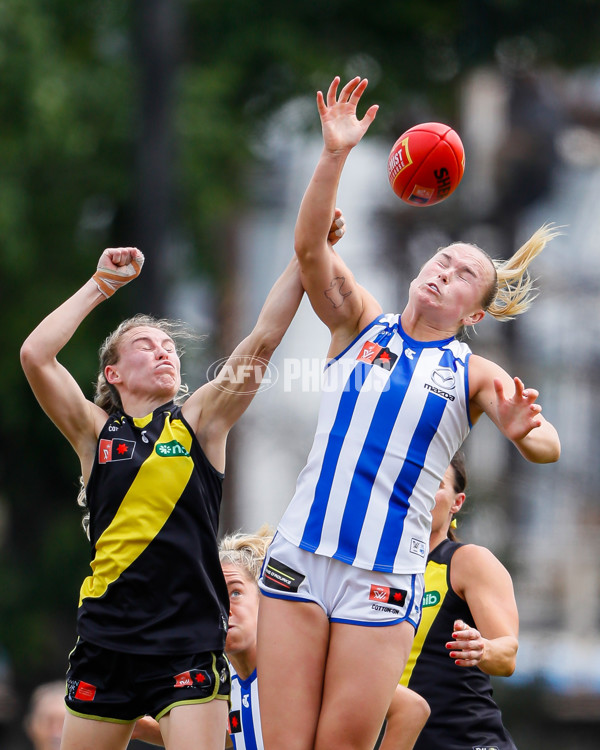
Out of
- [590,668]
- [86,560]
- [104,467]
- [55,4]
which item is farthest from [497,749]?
[590,668]

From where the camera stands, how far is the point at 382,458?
414 cm

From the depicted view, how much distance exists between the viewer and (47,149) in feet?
38.1

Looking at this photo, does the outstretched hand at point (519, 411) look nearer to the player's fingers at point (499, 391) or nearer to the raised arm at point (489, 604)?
the player's fingers at point (499, 391)

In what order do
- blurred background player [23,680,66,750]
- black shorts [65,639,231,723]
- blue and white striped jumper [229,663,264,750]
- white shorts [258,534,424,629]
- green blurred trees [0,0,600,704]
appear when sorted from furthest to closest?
green blurred trees [0,0,600,704] → blurred background player [23,680,66,750] → blue and white striped jumper [229,663,264,750] → black shorts [65,639,231,723] → white shorts [258,534,424,629]

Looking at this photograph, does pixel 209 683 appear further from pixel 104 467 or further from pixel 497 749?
pixel 497 749

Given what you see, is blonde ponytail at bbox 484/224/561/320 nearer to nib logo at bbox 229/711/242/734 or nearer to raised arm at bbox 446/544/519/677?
raised arm at bbox 446/544/519/677

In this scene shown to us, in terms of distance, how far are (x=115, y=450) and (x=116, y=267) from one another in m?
0.71

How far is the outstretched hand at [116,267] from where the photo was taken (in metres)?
4.58

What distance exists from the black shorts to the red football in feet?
6.20

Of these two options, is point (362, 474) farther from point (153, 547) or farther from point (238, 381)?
point (153, 547)

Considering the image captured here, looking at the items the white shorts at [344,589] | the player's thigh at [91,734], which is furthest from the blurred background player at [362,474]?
the player's thigh at [91,734]

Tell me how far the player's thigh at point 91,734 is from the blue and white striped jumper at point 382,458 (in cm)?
92

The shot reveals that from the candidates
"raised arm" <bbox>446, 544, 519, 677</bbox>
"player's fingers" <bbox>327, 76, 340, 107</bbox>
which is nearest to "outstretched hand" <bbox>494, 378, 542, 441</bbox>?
"raised arm" <bbox>446, 544, 519, 677</bbox>

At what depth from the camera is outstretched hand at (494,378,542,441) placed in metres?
3.97
